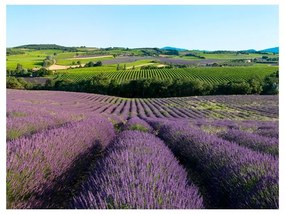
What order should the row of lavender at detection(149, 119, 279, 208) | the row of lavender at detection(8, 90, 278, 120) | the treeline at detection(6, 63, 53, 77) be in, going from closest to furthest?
1. the row of lavender at detection(149, 119, 279, 208)
2. the row of lavender at detection(8, 90, 278, 120)
3. the treeline at detection(6, 63, 53, 77)

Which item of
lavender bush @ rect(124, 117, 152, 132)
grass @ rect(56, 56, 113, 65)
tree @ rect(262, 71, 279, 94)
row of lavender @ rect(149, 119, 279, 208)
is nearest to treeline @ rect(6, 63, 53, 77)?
grass @ rect(56, 56, 113, 65)

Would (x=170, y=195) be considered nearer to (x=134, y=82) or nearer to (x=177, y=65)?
(x=134, y=82)

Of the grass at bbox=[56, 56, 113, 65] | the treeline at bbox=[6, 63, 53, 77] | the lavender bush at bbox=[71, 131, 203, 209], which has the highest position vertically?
the grass at bbox=[56, 56, 113, 65]

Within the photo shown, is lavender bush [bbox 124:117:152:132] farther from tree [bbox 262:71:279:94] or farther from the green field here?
the green field

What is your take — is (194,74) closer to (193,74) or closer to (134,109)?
(193,74)

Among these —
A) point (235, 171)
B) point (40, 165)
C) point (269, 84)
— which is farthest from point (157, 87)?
point (40, 165)
